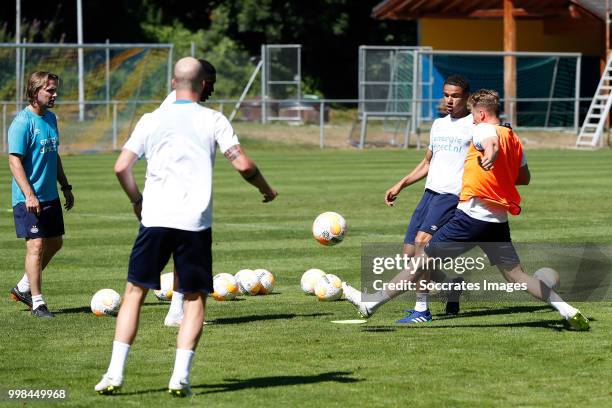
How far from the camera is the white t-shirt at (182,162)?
7141 mm

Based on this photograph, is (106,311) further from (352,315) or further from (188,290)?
(188,290)

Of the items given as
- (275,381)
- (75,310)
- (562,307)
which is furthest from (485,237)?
(75,310)

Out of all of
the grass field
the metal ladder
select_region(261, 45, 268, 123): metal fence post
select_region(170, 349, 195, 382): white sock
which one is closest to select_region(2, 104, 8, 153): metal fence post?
select_region(261, 45, 268, 123): metal fence post

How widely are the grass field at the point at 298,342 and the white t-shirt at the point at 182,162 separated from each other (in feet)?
3.48

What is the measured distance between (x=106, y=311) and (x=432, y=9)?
120 feet

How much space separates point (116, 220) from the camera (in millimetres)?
17953

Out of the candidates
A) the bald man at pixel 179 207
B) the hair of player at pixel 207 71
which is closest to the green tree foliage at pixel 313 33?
the hair of player at pixel 207 71

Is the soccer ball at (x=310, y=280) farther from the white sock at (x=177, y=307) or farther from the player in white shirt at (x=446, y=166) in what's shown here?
the white sock at (x=177, y=307)

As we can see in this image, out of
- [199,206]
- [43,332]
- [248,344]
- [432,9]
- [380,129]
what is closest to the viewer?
[199,206]

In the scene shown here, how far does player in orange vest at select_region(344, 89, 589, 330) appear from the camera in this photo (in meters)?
9.24

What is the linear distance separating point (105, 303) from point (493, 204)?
3.36 metres

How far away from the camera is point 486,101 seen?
9250 millimetres

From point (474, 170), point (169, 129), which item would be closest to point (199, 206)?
point (169, 129)

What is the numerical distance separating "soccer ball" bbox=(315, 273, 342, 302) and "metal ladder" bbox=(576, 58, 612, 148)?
26699 millimetres
